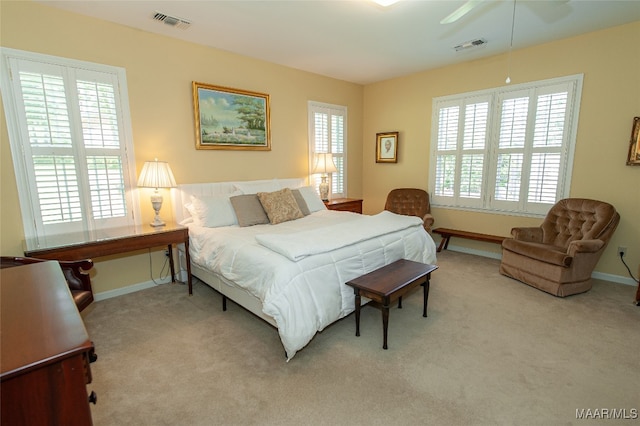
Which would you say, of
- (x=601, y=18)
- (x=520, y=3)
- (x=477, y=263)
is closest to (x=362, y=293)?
(x=477, y=263)

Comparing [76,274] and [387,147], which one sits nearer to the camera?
[76,274]

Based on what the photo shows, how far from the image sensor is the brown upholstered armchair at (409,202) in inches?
197

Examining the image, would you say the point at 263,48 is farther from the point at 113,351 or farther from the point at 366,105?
the point at 113,351

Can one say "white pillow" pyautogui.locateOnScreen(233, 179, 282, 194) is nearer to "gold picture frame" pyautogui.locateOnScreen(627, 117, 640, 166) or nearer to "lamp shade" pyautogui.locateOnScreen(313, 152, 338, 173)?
"lamp shade" pyautogui.locateOnScreen(313, 152, 338, 173)

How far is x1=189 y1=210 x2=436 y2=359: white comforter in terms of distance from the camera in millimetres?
2176

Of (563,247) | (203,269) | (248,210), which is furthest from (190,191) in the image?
(563,247)

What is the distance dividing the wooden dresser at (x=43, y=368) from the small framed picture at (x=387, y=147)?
5.05 metres

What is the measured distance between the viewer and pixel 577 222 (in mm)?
3609

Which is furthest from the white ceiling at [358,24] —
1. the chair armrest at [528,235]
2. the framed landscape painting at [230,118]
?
the chair armrest at [528,235]

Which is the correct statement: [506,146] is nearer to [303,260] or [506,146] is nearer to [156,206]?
[303,260]

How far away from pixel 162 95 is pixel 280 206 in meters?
1.80

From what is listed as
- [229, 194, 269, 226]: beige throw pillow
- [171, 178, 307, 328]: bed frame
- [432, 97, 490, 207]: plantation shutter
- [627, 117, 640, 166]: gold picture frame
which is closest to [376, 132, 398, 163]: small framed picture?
[432, 97, 490, 207]: plantation shutter

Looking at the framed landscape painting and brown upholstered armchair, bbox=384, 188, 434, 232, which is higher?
the framed landscape painting

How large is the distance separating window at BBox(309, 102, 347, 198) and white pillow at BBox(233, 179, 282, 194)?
1.03m
